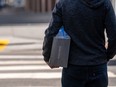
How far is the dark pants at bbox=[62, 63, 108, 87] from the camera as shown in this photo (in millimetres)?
3914

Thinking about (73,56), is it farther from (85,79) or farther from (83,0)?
(83,0)

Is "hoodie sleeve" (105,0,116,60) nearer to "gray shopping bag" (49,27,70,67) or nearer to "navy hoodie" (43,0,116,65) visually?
"navy hoodie" (43,0,116,65)

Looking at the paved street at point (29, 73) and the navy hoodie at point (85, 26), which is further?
the paved street at point (29, 73)

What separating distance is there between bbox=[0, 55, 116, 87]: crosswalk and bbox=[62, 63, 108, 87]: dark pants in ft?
15.0

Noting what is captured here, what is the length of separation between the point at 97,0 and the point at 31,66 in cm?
711

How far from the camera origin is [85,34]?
3.93 m

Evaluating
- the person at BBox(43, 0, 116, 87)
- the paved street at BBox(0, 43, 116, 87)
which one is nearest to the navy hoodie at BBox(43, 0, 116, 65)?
the person at BBox(43, 0, 116, 87)

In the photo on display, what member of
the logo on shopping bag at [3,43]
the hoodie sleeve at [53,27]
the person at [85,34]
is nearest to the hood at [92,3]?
the person at [85,34]

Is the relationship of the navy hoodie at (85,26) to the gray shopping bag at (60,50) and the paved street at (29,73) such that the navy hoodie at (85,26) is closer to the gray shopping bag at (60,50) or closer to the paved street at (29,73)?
the gray shopping bag at (60,50)

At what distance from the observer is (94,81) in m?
3.95

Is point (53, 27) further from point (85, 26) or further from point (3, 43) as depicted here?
point (3, 43)

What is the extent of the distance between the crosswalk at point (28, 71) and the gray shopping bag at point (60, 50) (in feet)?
15.0

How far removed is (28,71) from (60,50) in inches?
243

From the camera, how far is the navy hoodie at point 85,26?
3.90 m
